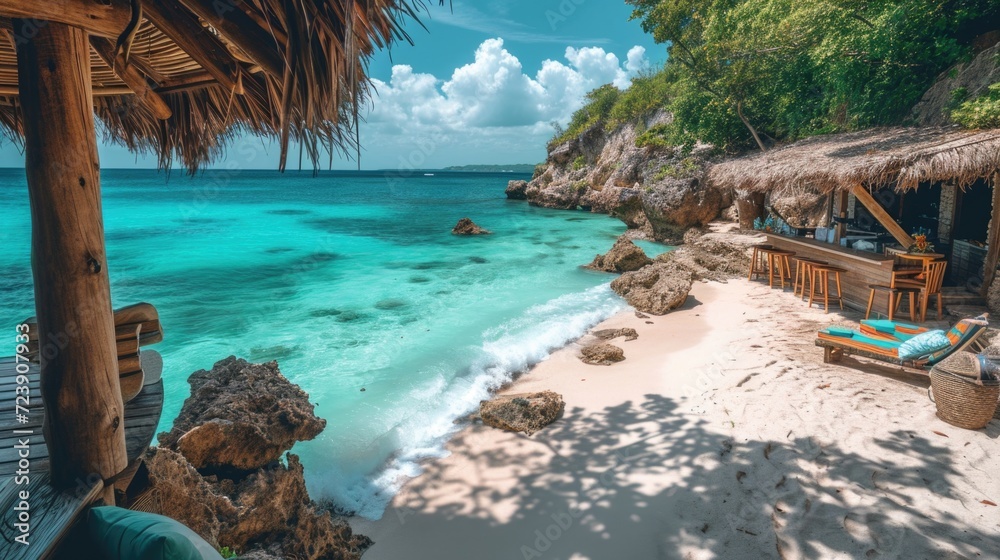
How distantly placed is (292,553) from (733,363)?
5245 mm

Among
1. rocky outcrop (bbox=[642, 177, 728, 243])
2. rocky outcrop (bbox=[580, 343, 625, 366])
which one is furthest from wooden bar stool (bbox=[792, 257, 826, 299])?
rocky outcrop (bbox=[642, 177, 728, 243])

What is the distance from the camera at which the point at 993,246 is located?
23.1ft

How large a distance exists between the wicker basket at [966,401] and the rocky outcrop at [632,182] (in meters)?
13.8

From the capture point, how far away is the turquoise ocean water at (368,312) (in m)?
5.71

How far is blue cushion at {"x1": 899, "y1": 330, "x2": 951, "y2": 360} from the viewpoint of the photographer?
520cm

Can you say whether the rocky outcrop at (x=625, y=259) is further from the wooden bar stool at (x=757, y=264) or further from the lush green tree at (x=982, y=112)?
the lush green tree at (x=982, y=112)

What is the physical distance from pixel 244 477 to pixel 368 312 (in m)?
7.57

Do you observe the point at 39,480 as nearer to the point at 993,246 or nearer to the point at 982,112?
the point at 993,246

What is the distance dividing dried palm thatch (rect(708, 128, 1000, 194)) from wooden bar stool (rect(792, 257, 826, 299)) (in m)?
1.32

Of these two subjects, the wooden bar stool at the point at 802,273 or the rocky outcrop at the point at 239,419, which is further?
the wooden bar stool at the point at 802,273

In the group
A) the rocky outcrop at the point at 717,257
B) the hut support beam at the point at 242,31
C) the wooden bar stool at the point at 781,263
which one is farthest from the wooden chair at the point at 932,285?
the hut support beam at the point at 242,31

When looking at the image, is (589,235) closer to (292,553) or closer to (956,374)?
(956,374)

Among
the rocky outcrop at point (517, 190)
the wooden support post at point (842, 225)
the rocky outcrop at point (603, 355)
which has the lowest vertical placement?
the rocky outcrop at point (603, 355)

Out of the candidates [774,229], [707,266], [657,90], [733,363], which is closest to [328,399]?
[733,363]
